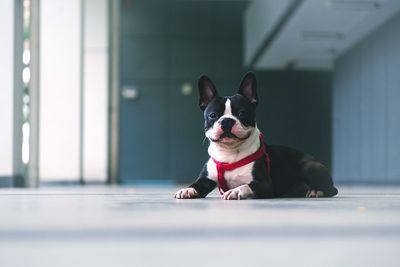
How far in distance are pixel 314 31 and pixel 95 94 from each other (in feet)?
8.13

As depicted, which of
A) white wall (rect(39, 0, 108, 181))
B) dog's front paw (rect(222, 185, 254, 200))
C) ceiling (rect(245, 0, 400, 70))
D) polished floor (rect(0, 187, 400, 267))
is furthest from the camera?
white wall (rect(39, 0, 108, 181))

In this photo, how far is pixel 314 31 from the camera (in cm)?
661

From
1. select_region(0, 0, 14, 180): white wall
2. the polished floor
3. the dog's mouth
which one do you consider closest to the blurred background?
select_region(0, 0, 14, 180): white wall

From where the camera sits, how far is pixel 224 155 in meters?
2.14

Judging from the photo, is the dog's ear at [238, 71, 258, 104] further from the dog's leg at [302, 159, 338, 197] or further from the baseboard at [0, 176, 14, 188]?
the baseboard at [0, 176, 14, 188]

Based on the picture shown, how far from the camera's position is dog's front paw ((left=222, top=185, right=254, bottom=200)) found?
194 cm

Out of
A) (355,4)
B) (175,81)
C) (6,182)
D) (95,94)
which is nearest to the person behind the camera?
(6,182)

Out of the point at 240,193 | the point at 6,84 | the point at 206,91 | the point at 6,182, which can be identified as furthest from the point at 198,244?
the point at 6,84

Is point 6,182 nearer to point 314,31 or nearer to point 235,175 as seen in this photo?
point 235,175

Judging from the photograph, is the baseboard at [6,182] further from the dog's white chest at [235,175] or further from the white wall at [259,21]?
the white wall at [259,21]

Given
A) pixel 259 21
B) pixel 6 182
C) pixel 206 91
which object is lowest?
pixel 6 182

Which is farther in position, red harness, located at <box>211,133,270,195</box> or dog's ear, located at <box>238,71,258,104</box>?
dog's ear, located at <box>238,71,258,104</box>

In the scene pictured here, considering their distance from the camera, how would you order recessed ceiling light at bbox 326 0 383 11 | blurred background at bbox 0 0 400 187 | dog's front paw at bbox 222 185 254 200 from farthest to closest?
recessed ceiling light at bbox 326 0 383 11, blurred background at bbox 0 0 400 187, dog's front paw at bbox 222 185 254 200

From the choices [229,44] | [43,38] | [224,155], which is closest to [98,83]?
[43,38]
